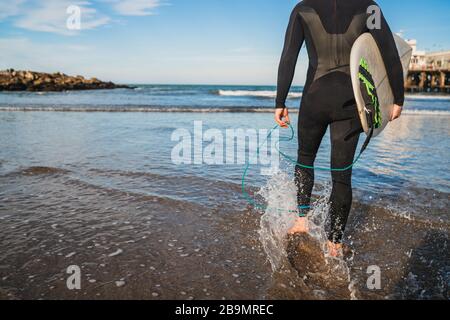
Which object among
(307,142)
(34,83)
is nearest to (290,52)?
(307,142)

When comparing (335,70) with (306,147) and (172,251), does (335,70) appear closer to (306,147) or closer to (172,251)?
(306,147)

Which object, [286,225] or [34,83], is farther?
[34,83]

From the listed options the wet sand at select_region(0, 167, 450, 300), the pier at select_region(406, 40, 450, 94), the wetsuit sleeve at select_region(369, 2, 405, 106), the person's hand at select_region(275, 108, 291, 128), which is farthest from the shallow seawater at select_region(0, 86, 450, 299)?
the pier at select_region(406, 40, 450, 94)

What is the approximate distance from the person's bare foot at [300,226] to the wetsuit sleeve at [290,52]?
1.06m

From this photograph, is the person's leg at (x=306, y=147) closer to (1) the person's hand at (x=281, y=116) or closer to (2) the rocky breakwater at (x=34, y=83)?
(1) the person's hand at (x=281, y=116)

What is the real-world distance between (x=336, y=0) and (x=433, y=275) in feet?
6.86

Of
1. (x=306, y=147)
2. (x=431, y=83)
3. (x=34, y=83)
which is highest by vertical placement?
(x=431, y=83)

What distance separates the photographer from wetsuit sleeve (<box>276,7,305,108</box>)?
8.42 feet

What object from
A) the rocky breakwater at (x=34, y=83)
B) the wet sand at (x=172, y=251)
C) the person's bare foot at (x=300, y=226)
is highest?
the rocky breakwater at (x=34, y=83)

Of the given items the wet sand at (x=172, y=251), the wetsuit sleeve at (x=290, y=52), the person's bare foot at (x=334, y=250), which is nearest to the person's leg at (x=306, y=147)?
the wetsuit sleeve at (x=290, y=52)

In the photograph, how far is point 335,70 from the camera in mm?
2508

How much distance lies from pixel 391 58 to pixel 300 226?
5.11 ft

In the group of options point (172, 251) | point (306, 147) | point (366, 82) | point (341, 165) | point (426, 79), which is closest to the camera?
point (366, 82)

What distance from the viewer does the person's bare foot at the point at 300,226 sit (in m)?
2.96
